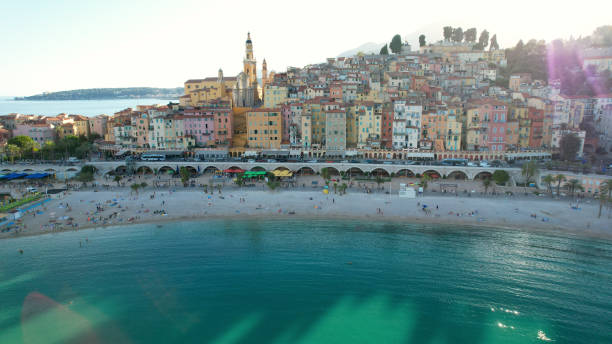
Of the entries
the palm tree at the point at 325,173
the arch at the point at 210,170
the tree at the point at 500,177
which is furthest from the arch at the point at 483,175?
the arch at the point at 210,170

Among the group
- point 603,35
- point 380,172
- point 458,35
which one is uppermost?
point 458,35

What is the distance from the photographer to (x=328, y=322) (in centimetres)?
2383

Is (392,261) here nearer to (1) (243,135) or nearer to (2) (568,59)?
(1) (243,135)

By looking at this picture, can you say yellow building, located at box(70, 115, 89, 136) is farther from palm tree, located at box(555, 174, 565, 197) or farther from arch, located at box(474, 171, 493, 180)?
palm tree, located at box(555, 174, 565, 197)

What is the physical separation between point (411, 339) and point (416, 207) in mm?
21655

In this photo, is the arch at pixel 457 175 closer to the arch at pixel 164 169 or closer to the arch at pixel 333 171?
the arch at pixel 333 171

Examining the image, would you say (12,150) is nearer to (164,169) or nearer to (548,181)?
(164,169)

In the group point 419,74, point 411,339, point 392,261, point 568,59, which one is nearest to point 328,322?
point 411,339

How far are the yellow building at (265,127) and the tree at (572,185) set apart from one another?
4005cm

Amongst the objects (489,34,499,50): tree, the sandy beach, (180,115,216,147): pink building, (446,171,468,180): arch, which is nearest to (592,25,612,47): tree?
(489,34,499,50): tree

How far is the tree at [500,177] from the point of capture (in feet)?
158

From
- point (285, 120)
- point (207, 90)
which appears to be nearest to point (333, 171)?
point (285, 120)

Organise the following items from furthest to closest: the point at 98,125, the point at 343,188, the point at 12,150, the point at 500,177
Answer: the point at 98,125 → the point at 12,150 → the point at 500,177 → the point at 343,188

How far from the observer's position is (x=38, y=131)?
75.4 metres
